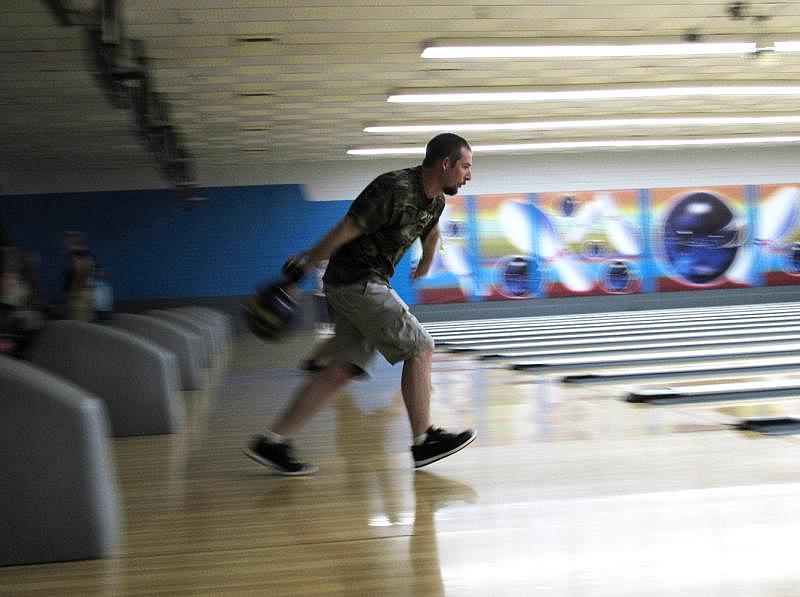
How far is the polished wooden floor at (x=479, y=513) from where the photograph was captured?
2.38 metres

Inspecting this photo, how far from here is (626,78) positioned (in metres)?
11.8

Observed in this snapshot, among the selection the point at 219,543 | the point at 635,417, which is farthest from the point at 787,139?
the point at 219,543

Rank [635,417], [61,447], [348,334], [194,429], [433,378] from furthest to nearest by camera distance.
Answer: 1. [433,378]
2. [194,429]
3. [635,417]
4. [348,334]
5. [61,447]

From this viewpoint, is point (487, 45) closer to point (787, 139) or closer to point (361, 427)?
point (361, 427)

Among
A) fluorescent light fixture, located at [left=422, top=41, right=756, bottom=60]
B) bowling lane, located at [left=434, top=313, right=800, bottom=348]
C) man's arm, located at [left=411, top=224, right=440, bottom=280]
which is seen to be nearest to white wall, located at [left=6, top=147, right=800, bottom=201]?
bowling lane, located at [left=434, top=313, right=800, bottom=348]

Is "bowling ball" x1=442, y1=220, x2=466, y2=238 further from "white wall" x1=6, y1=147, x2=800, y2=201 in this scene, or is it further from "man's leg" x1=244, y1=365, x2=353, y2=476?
"man's leg" x1=244, y1=365, x2=353, y2=476

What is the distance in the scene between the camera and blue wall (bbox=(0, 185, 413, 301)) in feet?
58.7

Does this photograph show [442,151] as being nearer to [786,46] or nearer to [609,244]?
[786,46]

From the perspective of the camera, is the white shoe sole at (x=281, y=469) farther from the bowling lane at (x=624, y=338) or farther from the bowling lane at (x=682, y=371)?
the bowling lane at (x=624, y=338)

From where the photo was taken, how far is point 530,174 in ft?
61.6

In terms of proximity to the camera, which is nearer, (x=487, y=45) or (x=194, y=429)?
(x=194, y=429)

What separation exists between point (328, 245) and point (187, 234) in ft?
49.0

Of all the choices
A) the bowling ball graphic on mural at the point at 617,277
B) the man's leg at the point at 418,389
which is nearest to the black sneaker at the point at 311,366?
the man's leg at the point at 418,389

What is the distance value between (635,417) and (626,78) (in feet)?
25.4
